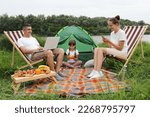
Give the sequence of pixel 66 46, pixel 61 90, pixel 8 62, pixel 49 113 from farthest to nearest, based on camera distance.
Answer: pixel 66 46 < pixel 8 62 < pixel 61 90 < pixel 49 113

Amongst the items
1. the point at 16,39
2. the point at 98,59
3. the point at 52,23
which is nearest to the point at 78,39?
the point at 16,39

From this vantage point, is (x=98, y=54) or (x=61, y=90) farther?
(x=98, y=54)

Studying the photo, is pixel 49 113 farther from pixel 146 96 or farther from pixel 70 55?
pixel 70 55

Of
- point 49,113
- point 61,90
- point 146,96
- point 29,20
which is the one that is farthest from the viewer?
point 29,20

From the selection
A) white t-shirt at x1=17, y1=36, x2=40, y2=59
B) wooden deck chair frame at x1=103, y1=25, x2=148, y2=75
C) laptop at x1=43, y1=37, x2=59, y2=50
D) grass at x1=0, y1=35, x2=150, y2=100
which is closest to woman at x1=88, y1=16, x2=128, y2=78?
wooden deck chair frame at x1=103, y1=25, x2=148, y2=75

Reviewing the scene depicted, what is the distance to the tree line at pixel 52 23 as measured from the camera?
14922mm

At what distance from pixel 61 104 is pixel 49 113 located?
0.29 metres

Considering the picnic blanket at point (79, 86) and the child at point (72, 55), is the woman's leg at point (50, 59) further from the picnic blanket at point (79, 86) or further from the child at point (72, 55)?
the child at point (72, 55)

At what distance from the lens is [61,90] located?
257 inches

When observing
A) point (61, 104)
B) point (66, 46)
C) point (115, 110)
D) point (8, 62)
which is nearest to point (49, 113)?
point (61, 104)

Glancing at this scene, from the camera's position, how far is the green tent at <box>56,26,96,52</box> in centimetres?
982

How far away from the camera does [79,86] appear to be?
269 inches

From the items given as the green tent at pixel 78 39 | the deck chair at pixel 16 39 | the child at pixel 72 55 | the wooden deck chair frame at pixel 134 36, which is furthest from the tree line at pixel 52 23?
the wooden deck chair frame at pixel 134 36

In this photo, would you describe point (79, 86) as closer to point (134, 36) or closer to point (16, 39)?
point (134, 36)
